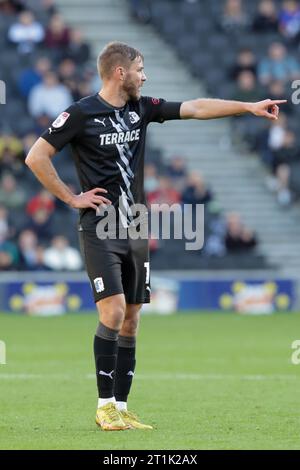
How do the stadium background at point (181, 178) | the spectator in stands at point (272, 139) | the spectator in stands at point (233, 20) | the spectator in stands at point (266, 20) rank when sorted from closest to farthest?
the stadium background at point (181, 178), the spectator in stands at point (272, 139), the spectator in stands at point (233, 20), the spectator in stands at point (266, 20)

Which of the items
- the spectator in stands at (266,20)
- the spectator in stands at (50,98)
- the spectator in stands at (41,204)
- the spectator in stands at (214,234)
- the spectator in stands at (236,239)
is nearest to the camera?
the spectator in stands at (41,204)

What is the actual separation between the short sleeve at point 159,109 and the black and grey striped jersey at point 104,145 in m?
0.11

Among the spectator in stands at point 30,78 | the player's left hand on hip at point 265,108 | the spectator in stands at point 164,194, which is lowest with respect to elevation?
the spectator in stands at point 164,194

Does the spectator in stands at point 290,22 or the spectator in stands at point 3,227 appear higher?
the spectator in stands at point 290,22

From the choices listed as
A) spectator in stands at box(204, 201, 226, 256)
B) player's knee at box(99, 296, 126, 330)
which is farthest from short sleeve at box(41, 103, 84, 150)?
spectator in stands at box(204, 201, 226, 256)

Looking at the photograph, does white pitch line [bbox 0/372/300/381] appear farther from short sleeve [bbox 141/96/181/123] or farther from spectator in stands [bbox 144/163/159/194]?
spectator in stands [bbox 144/163/159/194]

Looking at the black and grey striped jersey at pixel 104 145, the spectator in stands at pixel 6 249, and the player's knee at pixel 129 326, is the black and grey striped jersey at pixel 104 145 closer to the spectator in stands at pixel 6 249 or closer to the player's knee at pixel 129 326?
the player's knee at pixel 129 326

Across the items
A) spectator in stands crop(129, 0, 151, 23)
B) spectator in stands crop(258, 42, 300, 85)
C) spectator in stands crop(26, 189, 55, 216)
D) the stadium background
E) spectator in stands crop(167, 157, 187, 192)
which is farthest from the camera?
spectator in stands crop(129, 0, 151, 23)

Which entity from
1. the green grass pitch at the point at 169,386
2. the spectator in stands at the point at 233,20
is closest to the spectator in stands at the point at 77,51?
the spectator in stands at the point at 233,20

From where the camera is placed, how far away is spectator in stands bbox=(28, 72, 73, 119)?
23.3 m

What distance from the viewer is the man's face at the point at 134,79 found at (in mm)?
8945

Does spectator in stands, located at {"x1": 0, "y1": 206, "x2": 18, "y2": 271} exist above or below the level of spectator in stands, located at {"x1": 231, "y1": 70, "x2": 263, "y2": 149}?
below

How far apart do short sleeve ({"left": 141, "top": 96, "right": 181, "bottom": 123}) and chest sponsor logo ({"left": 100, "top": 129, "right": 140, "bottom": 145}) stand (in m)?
0.19
